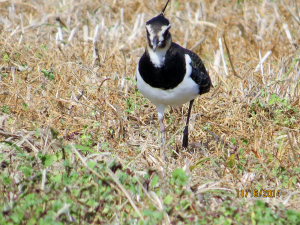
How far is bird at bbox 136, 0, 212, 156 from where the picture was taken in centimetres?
403

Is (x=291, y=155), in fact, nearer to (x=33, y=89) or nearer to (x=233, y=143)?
(x=233, y=143)

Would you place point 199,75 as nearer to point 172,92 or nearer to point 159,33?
point 172,92

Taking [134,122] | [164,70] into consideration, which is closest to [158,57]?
[164,70]

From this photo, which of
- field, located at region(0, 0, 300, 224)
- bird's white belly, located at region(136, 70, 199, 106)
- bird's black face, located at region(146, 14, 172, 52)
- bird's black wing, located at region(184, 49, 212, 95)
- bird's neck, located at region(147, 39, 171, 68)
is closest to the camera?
field, located at region(0, 0, 300, 224)

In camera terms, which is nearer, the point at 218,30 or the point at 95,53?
the point at 95,53

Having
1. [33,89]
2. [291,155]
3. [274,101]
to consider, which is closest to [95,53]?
[33,89]

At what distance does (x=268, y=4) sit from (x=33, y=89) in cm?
471

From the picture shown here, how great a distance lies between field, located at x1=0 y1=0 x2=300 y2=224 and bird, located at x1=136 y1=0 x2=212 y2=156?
1.51 ft

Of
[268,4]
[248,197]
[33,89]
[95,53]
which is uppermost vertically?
[268,4]

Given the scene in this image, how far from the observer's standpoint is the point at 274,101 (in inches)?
200
